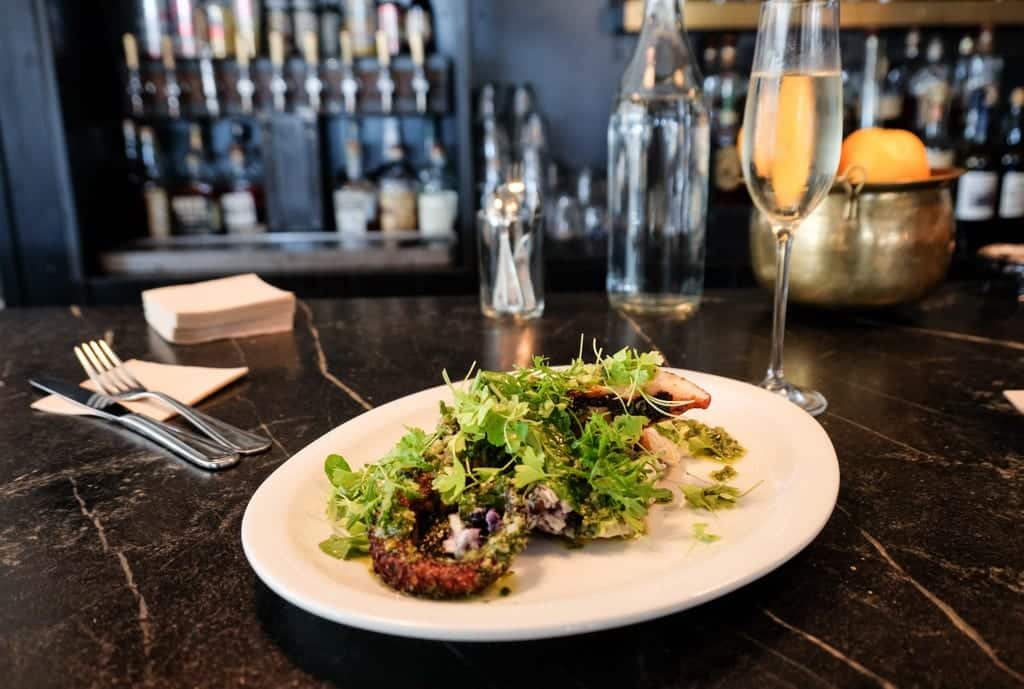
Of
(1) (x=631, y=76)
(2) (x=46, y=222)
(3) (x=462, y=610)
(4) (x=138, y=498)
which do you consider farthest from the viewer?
(2) (x=46, y=222)

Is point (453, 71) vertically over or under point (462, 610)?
over

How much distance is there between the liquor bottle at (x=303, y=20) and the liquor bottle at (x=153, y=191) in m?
0.51

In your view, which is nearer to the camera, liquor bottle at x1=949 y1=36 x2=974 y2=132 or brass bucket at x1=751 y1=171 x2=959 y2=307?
brass bucket at x1=751 y1=171 x2=959 y2=307

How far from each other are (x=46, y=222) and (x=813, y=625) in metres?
2.43

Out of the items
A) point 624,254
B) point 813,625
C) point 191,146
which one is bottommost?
point 813,625

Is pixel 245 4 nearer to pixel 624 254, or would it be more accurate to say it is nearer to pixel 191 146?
pixel 191 146

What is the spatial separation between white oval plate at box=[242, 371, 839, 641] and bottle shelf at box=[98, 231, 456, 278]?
1.69 metres

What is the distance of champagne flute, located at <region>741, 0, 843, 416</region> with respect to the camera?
797 millimetres

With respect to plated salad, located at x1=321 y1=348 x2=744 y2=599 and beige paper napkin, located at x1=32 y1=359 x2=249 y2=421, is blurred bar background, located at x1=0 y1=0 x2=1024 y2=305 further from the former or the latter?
plated salad, located at x1=321 y1=348 x2=744 y2=599

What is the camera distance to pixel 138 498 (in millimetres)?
661

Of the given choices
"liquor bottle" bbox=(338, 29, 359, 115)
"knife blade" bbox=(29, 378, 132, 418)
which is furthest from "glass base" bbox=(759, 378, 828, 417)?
"liquor bottle" bbox=(338, 29, 359, 115)

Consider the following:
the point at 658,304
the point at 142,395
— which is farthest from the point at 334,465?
the point at 658,304

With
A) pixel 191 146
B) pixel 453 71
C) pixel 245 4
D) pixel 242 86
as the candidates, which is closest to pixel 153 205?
pixel 191 146

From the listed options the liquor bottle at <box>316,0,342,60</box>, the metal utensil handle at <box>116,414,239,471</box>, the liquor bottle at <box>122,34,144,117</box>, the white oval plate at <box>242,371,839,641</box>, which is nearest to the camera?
the white oval plate at <box>242,371,839,641</box>
